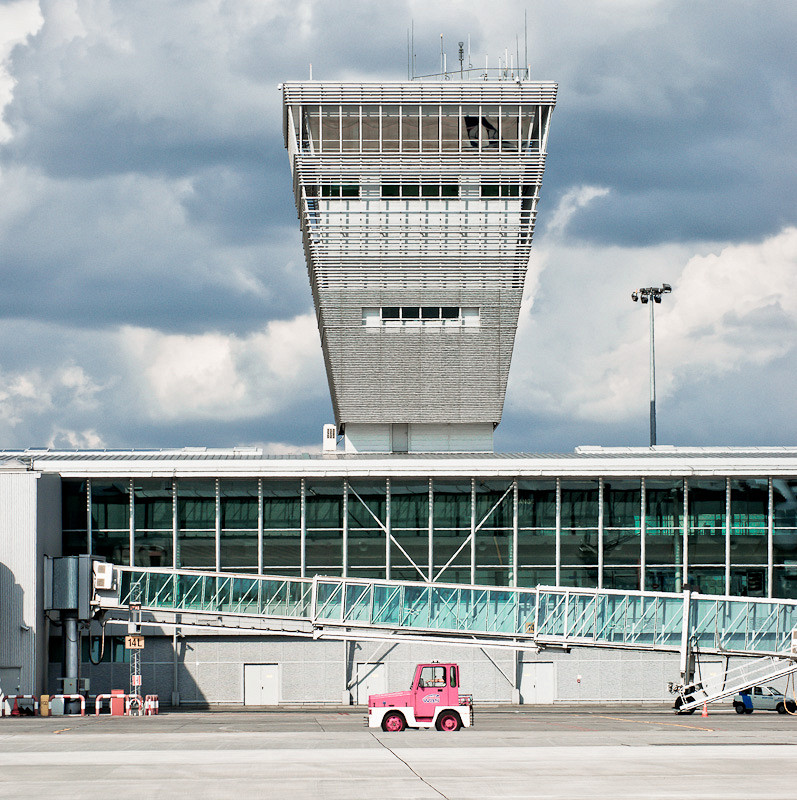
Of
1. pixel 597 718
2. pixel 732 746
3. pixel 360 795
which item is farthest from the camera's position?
pixel 597 718

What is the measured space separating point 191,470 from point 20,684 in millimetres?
14397

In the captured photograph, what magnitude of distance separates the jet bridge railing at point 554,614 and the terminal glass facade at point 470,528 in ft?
19.5

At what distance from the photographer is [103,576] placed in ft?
192

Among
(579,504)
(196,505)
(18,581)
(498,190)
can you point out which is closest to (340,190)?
(498,190)

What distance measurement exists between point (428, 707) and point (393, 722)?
1464 mm

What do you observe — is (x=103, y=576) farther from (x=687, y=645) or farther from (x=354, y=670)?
(x=687, y=645)

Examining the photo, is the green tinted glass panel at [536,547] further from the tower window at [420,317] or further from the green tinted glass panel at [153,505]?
the tower window at [420,317]

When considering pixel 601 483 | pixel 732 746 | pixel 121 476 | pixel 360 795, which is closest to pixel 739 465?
pixel 601 483

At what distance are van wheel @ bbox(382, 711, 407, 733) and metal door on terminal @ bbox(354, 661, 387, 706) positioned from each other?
19.9 meters

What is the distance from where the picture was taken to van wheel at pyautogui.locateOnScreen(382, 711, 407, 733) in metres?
44.7

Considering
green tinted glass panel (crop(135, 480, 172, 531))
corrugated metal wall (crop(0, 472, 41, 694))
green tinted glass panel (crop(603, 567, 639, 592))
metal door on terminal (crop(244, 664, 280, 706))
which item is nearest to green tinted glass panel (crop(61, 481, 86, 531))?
green tinted glass panel (crop(135, 480, 172, 531))

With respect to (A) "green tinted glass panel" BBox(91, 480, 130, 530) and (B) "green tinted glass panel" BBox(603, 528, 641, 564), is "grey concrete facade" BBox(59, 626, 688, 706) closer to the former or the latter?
(B) "green tinted glass panel" BBox(603, 528, 641, 564)

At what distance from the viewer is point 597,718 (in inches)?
2136

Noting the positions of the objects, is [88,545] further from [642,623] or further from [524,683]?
[642,623]
